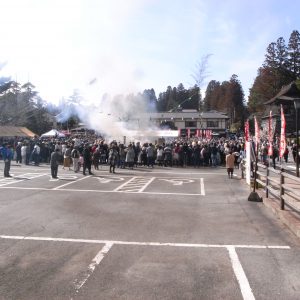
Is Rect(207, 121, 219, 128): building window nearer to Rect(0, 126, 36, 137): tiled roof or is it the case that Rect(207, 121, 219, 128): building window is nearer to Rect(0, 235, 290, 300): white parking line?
Rect(0, 126, 36, 137): tiled roof

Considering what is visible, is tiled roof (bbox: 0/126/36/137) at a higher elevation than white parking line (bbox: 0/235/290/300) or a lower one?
higher

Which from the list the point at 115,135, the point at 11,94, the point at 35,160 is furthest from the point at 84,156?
the point at 11,94

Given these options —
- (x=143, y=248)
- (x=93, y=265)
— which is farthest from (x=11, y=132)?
(x=93, y=265)

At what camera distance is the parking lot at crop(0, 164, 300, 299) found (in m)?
5.56

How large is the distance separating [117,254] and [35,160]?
22.5 metres

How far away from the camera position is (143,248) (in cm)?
766

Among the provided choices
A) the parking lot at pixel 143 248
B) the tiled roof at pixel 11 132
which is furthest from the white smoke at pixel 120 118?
the parking lot at pixel 143 248

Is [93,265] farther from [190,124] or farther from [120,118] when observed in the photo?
[190,124]

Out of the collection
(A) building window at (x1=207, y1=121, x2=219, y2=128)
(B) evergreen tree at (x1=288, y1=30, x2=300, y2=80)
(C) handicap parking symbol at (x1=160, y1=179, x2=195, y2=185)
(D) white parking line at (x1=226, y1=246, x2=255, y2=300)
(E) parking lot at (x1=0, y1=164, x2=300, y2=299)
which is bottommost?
(D) white parking line at (x1=226, y1=246, x2=255, y2=300)

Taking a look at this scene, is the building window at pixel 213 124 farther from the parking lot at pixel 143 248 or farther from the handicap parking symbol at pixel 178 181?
the parking lot at pixel 143 248

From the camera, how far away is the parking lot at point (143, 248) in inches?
219

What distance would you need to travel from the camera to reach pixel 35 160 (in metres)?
28.5

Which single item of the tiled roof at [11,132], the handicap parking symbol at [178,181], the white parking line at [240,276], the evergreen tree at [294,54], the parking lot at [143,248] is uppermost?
the evergreen tree at [294,54]

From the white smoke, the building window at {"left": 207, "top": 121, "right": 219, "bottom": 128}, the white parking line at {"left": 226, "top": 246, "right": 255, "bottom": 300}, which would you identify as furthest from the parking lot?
the building window at {"left": 207, "top": 121, "right": 219, "bottom": 128}
